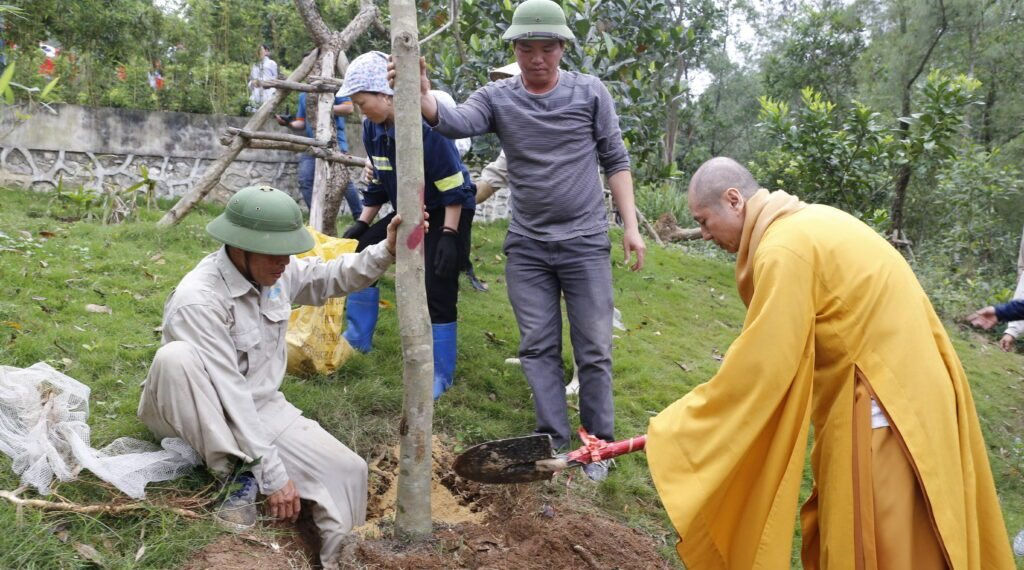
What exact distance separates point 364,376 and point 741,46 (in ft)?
97.5

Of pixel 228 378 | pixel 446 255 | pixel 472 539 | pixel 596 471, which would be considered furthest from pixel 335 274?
pixel 596 471

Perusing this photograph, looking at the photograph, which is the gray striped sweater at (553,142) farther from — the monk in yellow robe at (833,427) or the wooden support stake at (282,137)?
the wooden support stake at (282,137)

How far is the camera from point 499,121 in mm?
4188

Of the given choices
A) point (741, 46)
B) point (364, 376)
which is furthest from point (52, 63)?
point (741, 46)

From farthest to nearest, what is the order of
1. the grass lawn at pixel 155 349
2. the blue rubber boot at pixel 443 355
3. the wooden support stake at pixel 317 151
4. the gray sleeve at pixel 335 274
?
the wooden support stake at pixel 317 151
the blue rubber boot at pixel 443 355
the gray sleeve at pixel 335 274
the grass lawn at pixel 155 349

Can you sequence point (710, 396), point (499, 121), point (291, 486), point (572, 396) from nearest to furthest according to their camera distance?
point (710, 396) < point (291, 486) < point (499, 121) < point (572, 396)

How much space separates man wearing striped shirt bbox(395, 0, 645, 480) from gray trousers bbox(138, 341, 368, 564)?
1.13 meters

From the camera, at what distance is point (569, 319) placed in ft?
14.0

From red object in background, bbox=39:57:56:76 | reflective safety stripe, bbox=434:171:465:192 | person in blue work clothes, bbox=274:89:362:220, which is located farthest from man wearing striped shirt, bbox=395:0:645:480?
red object in background, bbox=39:57:56:76

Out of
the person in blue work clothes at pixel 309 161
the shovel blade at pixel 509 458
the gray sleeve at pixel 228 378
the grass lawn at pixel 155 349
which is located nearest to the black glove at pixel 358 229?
the grass lawn at pixel 155 349

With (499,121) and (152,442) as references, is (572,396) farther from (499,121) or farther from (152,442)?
(152,442)

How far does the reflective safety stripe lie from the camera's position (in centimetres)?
457

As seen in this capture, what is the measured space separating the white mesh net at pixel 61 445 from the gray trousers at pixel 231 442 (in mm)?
140

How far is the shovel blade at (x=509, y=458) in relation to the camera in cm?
347
